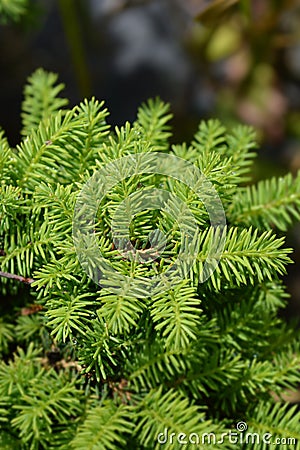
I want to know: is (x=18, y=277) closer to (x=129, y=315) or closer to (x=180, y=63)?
(x=129, y=315)

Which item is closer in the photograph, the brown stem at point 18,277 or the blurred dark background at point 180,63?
the brown stem at point 18,277

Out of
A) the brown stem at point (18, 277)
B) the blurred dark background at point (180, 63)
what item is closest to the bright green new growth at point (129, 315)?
the brown stem at point (18, 277)

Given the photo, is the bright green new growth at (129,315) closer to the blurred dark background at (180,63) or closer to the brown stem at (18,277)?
the brown stem at (18,277)

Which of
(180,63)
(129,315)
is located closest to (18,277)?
(129,315)

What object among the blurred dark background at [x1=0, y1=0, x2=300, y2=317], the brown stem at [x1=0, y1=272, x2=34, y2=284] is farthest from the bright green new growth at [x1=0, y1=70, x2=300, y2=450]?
the blurred dark background at [x1=0, y1=0, x2=300, y2=317]

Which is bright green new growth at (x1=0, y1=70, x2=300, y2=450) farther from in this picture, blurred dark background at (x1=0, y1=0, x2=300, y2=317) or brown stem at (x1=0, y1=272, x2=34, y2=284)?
blurred dark background at (x1=0, y1=0, x2=300, y2=317)

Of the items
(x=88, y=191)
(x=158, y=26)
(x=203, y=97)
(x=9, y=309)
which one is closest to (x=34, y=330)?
(x=9, y=309)
